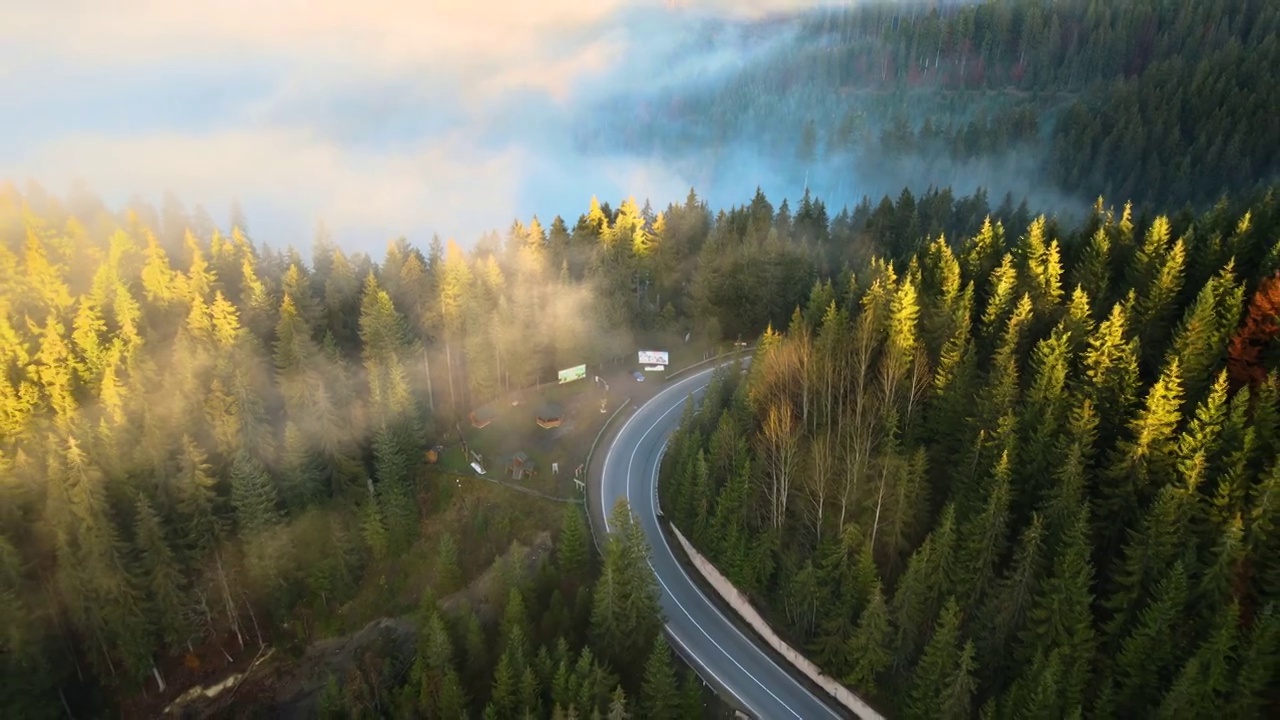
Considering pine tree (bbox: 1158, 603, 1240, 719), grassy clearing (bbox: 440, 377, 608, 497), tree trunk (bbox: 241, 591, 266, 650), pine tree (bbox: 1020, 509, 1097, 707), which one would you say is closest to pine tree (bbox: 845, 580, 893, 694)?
pine tree (bbox: 1020, 509, 1097, 707)

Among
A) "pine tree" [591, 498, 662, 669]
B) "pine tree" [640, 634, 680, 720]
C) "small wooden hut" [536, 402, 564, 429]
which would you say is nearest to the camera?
"pine tree" [640, 634, 680, 720]

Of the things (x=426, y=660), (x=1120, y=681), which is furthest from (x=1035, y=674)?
(x=426, y=660)

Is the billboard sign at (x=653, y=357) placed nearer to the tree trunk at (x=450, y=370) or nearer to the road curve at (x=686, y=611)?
the road curve at (x=686, y=611)

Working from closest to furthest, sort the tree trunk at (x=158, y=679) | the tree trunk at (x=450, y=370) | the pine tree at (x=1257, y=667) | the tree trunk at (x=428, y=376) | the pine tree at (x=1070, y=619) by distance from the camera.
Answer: the pine tree at (x=1257, y=667) < the pine tree at (x=1070, y=619) < the tree trunk at (x=158, y=679) < the tree trunk at (x=428, y=376) < the tree trunk at (x=450, y=370)

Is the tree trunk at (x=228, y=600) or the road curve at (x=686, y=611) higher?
the road curve at (x=686, y=611)

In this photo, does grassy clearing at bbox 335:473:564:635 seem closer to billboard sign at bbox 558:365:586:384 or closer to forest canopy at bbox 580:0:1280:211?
billboard sign at bbox 558:365:586:384

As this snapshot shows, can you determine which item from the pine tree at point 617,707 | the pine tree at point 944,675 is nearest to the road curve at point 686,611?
the pine tree at point 944,675
